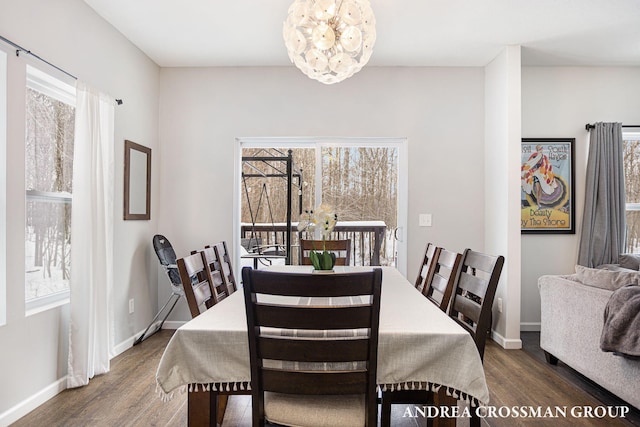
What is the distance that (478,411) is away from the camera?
1.55 metres

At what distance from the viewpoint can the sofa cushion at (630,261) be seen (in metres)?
3.51

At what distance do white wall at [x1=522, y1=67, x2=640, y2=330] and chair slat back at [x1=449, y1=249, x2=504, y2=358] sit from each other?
246 cm

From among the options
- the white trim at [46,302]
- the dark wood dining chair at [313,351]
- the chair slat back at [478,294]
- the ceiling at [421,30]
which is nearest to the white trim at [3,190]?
the white trim at [46,302]

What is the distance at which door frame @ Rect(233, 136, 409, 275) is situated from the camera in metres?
4.03

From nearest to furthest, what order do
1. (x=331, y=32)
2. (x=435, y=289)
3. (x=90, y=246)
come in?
(x=331, y=32) < (x=435, y=289) < (x=90, y=246)

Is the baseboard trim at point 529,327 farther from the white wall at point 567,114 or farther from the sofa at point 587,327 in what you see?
the sofa at point 587,327

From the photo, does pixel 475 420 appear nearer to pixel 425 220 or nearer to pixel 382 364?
pixel 382 364

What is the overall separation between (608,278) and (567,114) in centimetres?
228

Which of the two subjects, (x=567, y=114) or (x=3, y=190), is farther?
(x=567, y=114)

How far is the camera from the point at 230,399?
244 centimetres

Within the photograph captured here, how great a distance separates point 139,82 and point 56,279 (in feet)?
6.34

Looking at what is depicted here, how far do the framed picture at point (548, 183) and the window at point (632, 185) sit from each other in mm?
651

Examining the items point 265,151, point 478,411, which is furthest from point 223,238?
point 478,411

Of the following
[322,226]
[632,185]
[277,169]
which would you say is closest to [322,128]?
[277,169]
